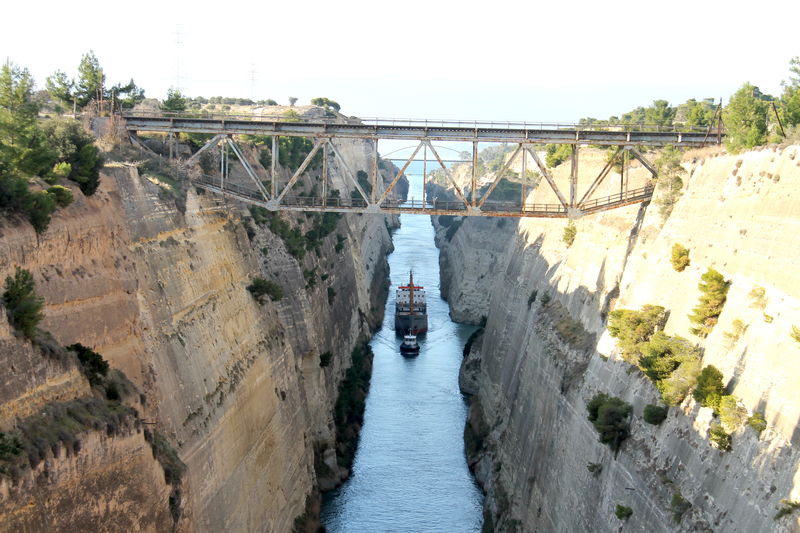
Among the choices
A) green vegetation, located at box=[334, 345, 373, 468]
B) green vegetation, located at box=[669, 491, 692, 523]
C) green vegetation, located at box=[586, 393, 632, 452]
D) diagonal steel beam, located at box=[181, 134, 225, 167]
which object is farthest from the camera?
green vegetation, located at box=[334, 345, 373, 468]

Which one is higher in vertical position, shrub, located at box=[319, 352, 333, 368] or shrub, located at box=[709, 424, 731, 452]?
shrub, located at box=[709, 424, 731, 452]

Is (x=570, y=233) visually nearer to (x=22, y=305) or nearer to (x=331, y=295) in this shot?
(x=331, y=295)

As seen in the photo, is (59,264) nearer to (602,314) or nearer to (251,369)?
(251,369)

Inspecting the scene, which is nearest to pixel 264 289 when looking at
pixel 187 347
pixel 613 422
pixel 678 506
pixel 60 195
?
pixel 187 347

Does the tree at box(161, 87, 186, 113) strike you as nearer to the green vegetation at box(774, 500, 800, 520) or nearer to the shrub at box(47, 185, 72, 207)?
the shrub at box(47, 185, 72, 207)

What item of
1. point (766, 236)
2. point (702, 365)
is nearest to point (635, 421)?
point (702, 365)

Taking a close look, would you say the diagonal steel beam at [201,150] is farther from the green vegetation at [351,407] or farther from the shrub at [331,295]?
the shrub at [331,295]

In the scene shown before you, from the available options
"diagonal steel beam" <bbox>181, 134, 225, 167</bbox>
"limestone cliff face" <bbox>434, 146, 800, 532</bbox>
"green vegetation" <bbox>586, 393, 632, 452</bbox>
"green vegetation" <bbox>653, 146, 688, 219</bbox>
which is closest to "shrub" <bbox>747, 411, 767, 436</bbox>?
"limestone cliff face" <bbox>434, 146, 800, 532</bbox>
